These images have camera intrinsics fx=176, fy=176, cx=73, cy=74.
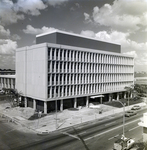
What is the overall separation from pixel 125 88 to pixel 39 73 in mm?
40650

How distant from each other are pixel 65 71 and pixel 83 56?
8830 mm

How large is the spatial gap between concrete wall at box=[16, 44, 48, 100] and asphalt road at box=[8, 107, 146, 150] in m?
15.7

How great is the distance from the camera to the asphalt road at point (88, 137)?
2614cm

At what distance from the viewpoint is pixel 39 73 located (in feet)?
158

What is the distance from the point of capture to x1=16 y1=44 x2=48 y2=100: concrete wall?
4644cm

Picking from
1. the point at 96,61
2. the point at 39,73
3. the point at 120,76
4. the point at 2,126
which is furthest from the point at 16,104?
the point at 120,76

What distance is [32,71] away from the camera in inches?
2028

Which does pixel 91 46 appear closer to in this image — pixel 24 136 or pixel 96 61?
pixel 96 61

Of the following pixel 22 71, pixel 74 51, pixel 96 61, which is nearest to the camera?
pixel 74 51

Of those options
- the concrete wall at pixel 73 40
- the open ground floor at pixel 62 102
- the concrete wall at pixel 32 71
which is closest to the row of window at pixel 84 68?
the concrete wall at pixel 32 71

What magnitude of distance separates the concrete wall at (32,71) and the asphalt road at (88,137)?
51.6ft

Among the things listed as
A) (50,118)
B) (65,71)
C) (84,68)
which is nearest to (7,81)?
(65,71)

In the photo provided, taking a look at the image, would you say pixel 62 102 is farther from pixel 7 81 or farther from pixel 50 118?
pixel 7 81

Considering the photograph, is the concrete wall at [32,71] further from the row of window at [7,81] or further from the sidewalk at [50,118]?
the row of window at [7,81]
